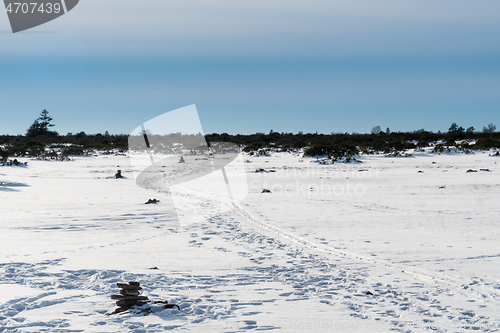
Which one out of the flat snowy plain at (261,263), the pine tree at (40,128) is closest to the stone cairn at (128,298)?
the flat snowy plain at (261,263)

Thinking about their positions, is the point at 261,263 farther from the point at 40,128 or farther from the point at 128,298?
the point at 40,128

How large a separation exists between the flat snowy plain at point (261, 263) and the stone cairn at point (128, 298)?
0.14m

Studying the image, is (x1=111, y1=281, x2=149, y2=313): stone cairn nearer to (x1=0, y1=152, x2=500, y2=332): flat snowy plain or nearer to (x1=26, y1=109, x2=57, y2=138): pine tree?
(x1=0, y1=152, x2=500, y2=332): flat snowy plain

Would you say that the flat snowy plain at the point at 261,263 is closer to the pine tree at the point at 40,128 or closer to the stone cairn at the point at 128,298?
the stone cairn at the point at 128,298

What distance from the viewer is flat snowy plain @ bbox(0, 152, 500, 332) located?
13.4 ft

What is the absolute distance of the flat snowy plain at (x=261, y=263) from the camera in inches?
160

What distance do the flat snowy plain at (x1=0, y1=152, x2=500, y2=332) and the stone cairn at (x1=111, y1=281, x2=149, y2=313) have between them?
0.47 ft

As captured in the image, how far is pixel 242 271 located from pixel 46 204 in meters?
8.23

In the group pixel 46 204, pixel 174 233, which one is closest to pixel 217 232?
pixel 174 233

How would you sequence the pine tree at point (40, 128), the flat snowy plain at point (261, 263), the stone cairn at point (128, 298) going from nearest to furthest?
1. the flat snowy plain at point (261, 263)
2. the stone cairn at point (128, 298)
3. the pine tree at point (40, 128)

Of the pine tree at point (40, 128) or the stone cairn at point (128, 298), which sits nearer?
the stone cairn at point (128, 298)

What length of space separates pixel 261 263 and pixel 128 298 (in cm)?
244

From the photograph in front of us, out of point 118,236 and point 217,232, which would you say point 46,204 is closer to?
point 118,236

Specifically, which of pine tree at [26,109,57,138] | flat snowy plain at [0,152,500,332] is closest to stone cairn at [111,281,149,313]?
flat snowy plain at [0,152,500,332]
